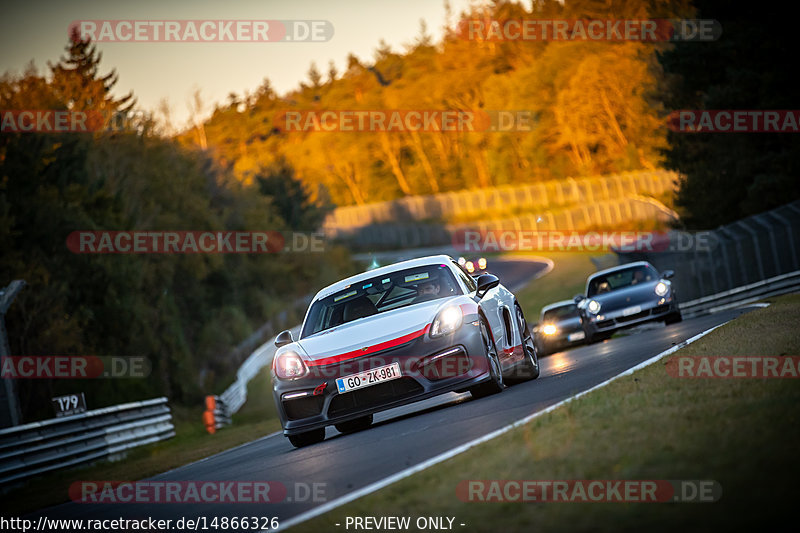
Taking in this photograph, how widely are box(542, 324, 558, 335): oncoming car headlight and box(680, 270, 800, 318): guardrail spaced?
485 cm

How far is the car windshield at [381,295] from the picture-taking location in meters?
11.3

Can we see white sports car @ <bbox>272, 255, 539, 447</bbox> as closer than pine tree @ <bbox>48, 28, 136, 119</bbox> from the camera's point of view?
Yes

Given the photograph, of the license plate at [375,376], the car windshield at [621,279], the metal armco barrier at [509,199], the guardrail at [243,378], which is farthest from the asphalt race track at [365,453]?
the metal armco barrier at [509,199]

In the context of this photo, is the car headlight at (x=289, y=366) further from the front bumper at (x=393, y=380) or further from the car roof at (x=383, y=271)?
the car roof at (x=383, y=271)

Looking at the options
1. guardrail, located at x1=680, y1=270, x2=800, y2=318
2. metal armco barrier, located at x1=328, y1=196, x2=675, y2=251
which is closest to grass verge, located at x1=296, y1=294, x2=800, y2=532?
guardrail, located at x1=680, y1=270, x2=800, y2=318

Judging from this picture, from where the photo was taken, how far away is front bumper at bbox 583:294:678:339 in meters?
21.5

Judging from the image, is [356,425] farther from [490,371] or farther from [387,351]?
[387,351]

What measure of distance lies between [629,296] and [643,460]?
16280 millimetres

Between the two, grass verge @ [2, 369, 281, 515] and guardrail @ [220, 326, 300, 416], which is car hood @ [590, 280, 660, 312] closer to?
grass verge @ [2, 369, 281, 515]

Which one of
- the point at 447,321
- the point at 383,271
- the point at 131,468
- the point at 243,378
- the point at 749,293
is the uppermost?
the point at 383,271

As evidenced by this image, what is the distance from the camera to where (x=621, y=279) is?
22688 mm

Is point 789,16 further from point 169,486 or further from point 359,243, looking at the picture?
point 359,243

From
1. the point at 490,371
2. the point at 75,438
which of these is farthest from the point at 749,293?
the point at 490,371

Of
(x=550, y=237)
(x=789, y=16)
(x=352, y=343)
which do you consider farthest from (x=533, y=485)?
(x=550, y=237)
